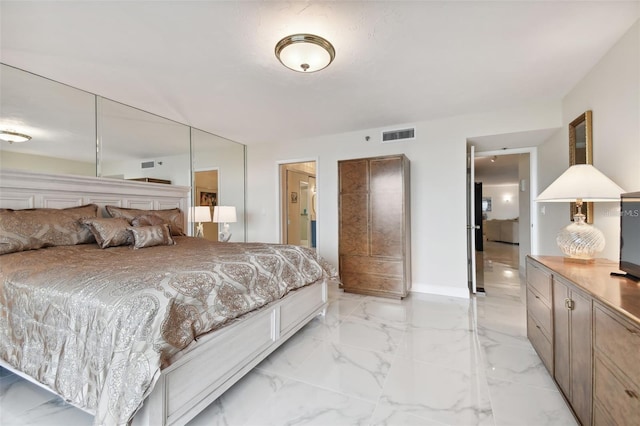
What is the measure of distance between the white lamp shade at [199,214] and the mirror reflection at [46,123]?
4.51 feet

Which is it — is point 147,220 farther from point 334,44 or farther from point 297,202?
point 297,202

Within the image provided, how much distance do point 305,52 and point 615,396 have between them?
8.20ft

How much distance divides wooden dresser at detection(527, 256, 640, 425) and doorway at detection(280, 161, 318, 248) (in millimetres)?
3792

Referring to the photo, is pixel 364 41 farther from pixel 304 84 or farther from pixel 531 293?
pixel 531 293

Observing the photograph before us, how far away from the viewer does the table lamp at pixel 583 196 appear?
180cm

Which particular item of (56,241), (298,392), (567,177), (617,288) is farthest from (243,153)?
(617,288)

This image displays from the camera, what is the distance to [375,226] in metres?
3.65

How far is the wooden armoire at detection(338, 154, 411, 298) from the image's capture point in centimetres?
351

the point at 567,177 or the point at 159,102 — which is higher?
the point at 159,102

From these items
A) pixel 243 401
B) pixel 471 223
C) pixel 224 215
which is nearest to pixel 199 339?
pixel 243 401

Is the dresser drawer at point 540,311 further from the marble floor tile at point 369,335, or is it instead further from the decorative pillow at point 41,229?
the decorative pillow at point 41,229

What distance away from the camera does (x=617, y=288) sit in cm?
128

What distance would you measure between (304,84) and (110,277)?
233cm

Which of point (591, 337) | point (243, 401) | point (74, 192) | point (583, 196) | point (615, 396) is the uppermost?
point (74, 192)
